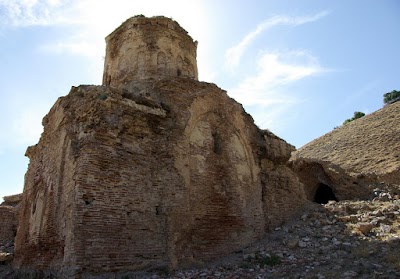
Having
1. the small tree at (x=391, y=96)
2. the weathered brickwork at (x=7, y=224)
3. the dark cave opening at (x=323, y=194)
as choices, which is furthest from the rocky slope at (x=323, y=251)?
the small tree at (x=391, y=96)

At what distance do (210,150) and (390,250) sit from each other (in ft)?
15.6

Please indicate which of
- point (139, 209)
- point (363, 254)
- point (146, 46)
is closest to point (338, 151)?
point (146, 46)

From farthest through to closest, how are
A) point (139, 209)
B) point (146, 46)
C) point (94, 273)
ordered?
point (146, 46) → point (139, 209) → point (94, 273)

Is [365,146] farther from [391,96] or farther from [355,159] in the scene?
[391,96]

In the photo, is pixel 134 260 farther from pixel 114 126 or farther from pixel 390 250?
pixel 390 250

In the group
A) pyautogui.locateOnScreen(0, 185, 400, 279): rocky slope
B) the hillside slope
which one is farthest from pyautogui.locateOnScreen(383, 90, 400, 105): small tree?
pyautogui.locateOnScreen(0, 185, 400, 279): rocky slope

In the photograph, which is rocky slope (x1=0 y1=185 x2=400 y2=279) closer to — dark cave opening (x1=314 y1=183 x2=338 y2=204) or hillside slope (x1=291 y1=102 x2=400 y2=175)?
dark cave opening (x1=314 y1=183 x2=338 y2=204)

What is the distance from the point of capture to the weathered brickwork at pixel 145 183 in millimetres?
6965

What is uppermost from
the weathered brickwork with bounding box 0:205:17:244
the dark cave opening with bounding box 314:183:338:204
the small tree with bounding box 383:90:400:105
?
the small tree with bounding box 383:90:400:105

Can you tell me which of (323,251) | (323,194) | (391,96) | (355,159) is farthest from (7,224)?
(391,96)

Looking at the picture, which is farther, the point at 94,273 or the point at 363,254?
the point at 363,254

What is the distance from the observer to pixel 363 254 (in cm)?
719

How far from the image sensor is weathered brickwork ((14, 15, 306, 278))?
6.96 m

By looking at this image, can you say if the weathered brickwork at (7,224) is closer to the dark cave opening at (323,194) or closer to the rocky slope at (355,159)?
the rocky slope at (355,159)
